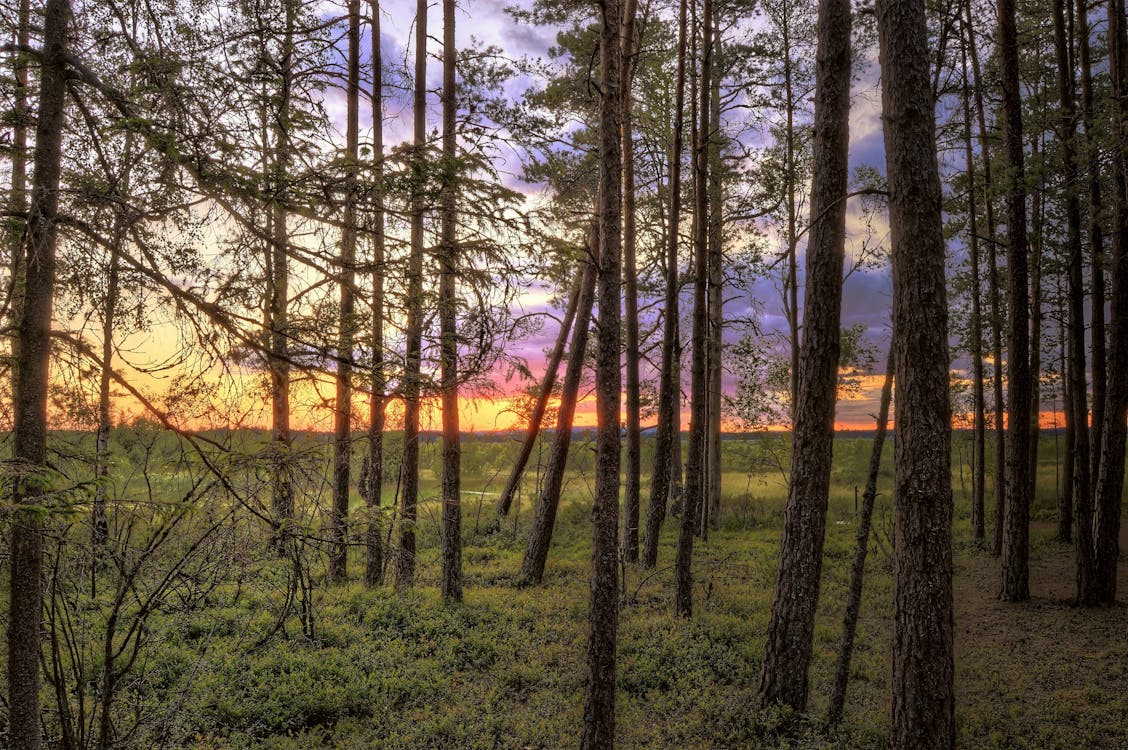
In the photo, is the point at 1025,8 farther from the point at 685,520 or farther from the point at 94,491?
the point at 94,491

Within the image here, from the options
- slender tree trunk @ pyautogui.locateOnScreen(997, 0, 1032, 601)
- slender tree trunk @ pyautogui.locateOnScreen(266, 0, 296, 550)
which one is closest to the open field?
slender tree trunk @ pyautogui.locateOnScreen(266, 0, 296, 550)

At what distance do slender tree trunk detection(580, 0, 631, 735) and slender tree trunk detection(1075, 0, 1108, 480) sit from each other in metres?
6.43

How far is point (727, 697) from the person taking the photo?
24.1ft

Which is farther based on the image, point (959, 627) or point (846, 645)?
point (959, 627)

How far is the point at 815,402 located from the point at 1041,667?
17.9 feet

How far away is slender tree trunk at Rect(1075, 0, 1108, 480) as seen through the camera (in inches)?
361

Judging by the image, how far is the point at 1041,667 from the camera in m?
8.34

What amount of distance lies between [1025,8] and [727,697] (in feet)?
51.3

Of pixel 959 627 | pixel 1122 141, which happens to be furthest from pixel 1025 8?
pixel 959 627

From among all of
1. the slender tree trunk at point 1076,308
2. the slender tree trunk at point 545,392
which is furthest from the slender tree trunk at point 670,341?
the slender tree trunk at point 1076,308

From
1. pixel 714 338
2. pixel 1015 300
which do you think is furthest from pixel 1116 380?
pixel 714 338

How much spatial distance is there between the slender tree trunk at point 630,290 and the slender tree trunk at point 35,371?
8.33 meters

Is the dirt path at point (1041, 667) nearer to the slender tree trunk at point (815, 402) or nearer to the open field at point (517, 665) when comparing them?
the open field at point (517, 665)

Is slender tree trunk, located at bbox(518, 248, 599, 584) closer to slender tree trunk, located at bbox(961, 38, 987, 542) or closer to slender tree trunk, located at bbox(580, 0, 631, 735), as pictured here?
slender tree trunk, located at bbox(580, 0, 631, 735)
